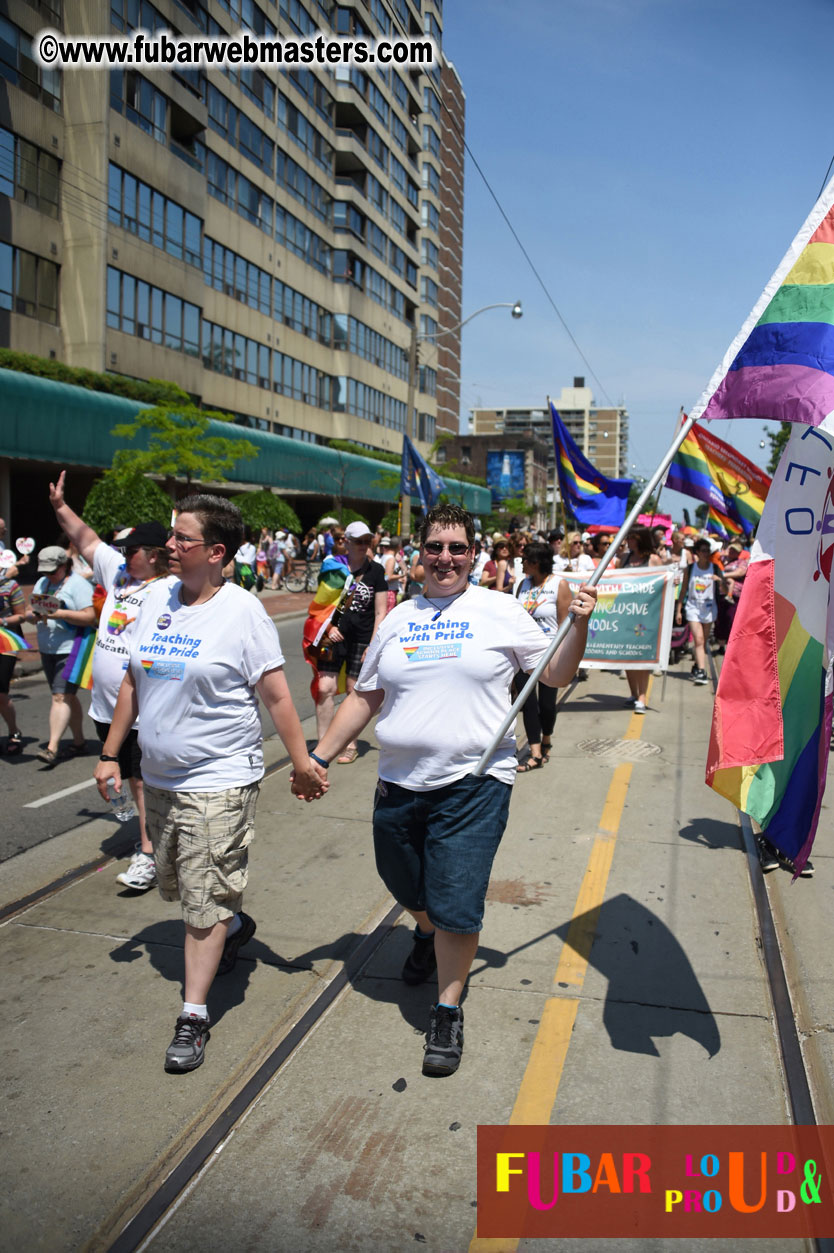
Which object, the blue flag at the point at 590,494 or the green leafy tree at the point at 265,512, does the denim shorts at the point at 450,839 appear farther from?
the green leafy tree at the point at 265,512

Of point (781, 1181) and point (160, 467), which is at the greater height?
point (160, 467)

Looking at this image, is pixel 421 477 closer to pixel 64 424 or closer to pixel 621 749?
pixel 64 424

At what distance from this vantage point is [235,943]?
4.19 meters

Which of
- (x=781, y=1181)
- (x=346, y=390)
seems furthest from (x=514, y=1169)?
(x=346, y=390)

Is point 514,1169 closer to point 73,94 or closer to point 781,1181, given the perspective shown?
point 781,1181

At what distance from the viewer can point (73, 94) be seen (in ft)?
96.1

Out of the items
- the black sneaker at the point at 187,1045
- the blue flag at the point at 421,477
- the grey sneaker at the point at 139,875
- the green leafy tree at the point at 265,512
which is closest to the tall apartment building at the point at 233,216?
the green leafy tree at the point at 265,512

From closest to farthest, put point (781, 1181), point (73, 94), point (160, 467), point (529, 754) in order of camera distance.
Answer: point (781, 1181), point (529, 754), point (160, 467), point (73, 94)

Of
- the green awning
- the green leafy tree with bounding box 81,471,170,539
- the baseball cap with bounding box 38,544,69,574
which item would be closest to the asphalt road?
the baseball cap with bounding box 38,544,69,574

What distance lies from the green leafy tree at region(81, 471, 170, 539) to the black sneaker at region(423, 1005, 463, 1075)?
18359mm

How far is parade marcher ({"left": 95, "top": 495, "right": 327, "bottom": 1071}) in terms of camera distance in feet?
11.5

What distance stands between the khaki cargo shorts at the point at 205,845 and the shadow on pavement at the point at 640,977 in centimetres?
152

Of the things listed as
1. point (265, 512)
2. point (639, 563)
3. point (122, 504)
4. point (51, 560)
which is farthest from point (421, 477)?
point (51, 560)

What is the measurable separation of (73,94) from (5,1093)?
32387 mm
